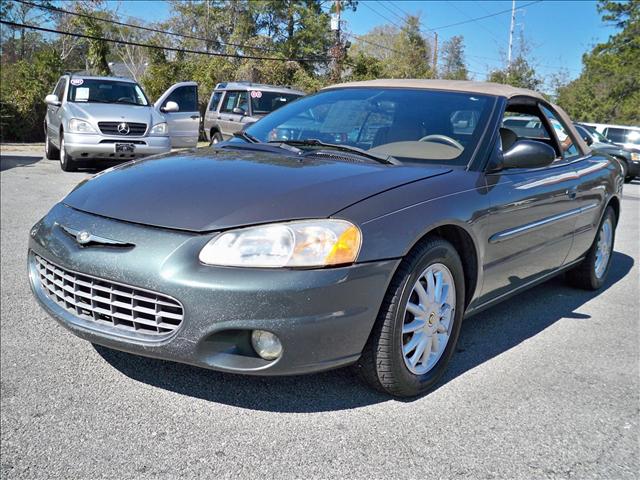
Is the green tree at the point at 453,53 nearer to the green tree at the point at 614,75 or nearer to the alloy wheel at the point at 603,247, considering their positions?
the green tree at the point at 614,75

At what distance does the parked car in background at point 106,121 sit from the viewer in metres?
10.8

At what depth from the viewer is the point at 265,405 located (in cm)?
277

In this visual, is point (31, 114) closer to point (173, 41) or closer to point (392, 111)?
point (392, 111)

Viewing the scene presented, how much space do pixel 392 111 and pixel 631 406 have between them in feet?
6.76

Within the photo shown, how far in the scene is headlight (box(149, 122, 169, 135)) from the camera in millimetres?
11336

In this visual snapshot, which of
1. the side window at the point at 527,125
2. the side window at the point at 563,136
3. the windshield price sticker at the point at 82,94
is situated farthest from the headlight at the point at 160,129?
the side window at the point at 563,136

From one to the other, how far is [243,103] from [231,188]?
1147 centimetres

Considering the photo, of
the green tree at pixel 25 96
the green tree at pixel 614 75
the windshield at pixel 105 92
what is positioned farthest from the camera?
the green tree at pixel 614 75

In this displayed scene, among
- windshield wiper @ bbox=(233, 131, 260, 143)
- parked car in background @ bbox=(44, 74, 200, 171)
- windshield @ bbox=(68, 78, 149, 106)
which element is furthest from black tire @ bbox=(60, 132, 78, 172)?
windshield wiper @ bbox=(233, 131, 260, 143)

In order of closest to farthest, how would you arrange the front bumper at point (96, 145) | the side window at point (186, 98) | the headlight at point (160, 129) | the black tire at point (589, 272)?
the black tire at point (589, 272) → the front bumper at point (96, 145) → the headlight at point (160, 129) → the side window at point (186, 98)

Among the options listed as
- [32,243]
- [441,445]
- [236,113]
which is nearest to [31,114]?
[236,113]

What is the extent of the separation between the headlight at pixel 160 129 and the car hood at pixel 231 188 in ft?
27.4

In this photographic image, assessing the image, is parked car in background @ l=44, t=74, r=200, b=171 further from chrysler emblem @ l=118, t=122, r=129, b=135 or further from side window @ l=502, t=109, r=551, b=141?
side window @ l=502, t=109, r=551, b=141

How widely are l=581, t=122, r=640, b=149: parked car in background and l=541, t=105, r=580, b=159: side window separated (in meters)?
16.2
